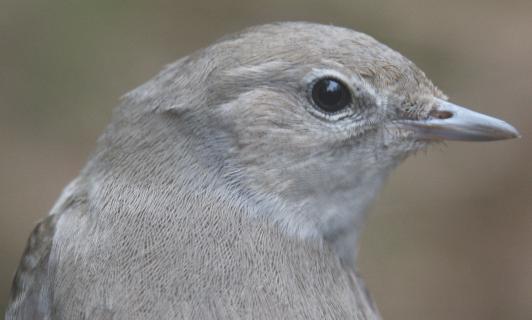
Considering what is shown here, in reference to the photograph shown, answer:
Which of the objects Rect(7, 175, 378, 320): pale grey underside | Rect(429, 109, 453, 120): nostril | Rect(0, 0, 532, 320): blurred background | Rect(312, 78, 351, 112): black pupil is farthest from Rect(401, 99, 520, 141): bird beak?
Rect(0, 0, 532, 320): blurred background

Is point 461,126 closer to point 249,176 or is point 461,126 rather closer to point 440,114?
point 440,114

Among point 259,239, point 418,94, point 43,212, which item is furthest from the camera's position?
point 43,212

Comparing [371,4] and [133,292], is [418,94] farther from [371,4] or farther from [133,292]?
[371,4]

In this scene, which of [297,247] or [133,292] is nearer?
[133,292]

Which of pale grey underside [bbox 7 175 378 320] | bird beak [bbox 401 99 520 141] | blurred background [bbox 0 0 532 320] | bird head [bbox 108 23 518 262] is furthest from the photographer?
blurred background [bbox 0 0 532 320]

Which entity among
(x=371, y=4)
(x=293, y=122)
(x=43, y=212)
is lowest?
(x=293, y=122)

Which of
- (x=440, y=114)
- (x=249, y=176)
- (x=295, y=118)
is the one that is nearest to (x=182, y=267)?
(x=249, y=176)

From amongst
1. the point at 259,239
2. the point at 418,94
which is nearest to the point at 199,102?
the point at 259,239

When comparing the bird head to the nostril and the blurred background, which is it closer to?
the nostril
